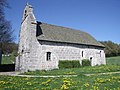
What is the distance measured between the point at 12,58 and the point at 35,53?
3869cm

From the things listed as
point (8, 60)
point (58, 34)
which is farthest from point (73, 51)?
point (8, 60)

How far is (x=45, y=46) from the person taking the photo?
2859cm

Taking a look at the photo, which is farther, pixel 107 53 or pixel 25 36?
pixel 107 53

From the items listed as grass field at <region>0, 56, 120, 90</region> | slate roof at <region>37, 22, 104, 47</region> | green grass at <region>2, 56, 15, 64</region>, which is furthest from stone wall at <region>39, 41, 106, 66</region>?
green grass at <region>2, 56, 15, 64</region>

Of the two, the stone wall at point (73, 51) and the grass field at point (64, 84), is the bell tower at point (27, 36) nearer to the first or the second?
the stone wall at point (73, 51)

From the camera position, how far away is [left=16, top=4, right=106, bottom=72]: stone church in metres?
27.4

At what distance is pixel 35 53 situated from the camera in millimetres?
27578

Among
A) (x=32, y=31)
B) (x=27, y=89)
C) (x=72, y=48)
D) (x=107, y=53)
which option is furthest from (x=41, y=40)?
(x=107, y=53)

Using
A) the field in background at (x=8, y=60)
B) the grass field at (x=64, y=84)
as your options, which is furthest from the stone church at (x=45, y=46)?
the field in background at (x=8, y=60)

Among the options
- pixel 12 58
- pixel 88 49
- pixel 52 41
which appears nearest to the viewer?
pixel 52 41

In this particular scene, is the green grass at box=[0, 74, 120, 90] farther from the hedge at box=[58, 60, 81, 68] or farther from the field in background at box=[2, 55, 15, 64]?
the field in background at box=[2, 55, 15, 64]

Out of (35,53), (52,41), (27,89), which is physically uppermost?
(52,41)

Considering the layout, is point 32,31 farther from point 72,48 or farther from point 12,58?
point 12,58

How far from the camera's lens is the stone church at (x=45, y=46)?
90.0 feet
